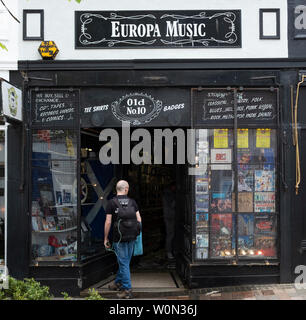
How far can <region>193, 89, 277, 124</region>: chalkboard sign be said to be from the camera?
7410 millimetres

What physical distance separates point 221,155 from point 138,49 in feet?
7.88

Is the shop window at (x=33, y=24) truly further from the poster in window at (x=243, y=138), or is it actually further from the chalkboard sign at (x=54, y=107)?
the poster in window at (x=243, y=138)

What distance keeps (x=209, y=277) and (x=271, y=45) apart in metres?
4.25

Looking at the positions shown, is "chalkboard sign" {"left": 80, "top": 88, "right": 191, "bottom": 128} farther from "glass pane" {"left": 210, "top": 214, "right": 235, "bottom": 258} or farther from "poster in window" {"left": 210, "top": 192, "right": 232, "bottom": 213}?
"glass pane" {"left": 210, "top": 214, "right": 235, "bottom": 258}

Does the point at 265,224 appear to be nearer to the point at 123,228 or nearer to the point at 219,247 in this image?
the point at 219,247

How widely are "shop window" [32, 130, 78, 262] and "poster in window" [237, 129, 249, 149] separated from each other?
9.55ft

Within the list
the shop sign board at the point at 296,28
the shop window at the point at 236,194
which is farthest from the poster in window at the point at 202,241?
the shop sign board at the point at 296,28

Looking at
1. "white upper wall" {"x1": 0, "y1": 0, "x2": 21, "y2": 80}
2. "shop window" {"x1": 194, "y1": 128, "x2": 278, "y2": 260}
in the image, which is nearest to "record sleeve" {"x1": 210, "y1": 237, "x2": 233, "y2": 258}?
"shop window" {"x1": 194, "y1": 128, "x2": 278, "y2": 260}

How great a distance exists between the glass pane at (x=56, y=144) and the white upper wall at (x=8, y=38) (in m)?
1.23

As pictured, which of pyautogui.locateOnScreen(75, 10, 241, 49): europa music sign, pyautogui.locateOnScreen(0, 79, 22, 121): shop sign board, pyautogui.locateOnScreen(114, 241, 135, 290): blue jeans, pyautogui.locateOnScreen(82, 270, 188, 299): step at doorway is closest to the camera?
pyautogui.locateOnScreen(0, 79, 22, 121): shop sign board

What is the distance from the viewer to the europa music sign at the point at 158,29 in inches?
294

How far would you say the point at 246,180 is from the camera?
292 inches

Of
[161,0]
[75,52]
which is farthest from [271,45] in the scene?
[75,52]

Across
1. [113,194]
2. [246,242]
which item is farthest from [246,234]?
[113,194]
